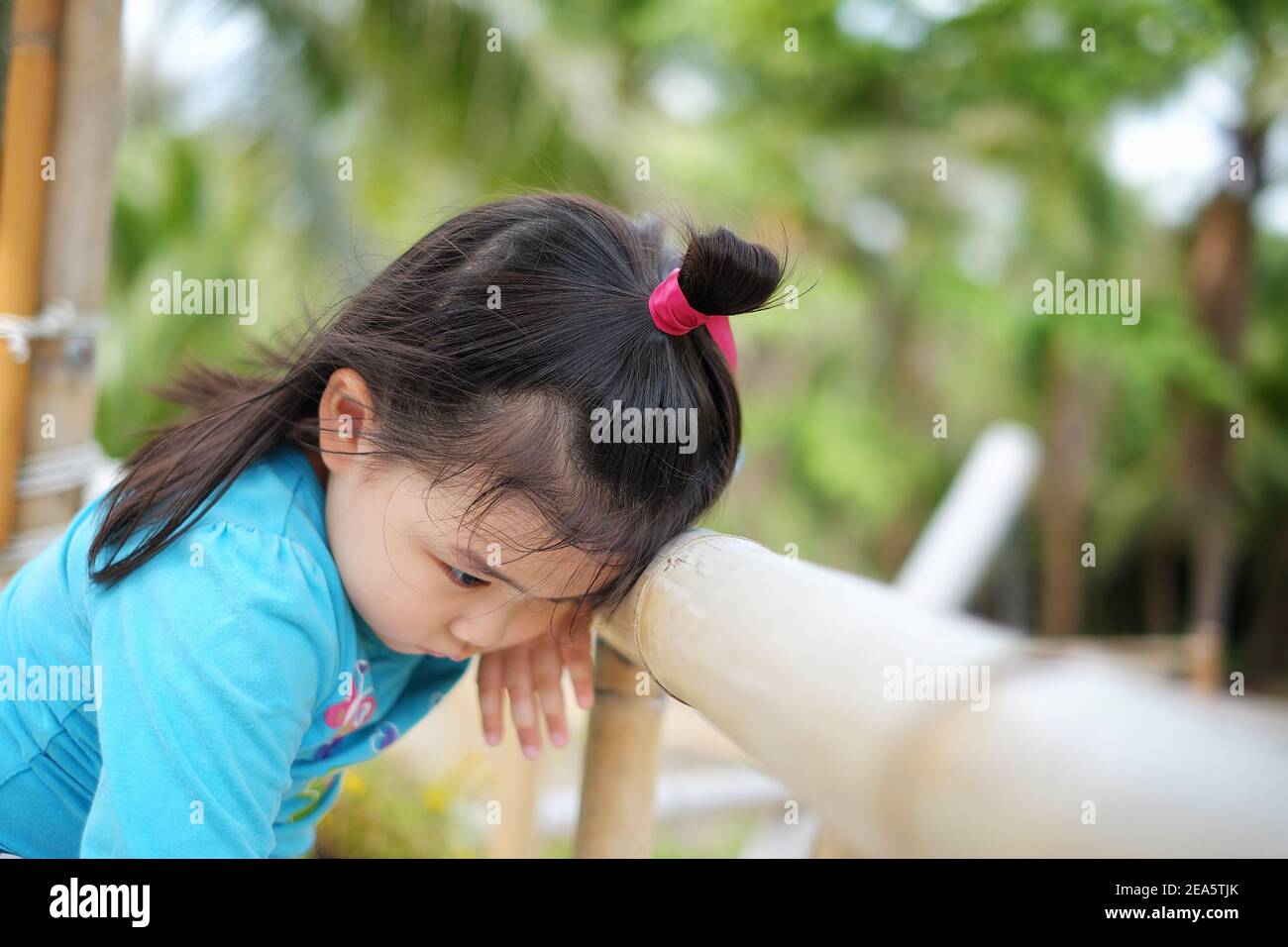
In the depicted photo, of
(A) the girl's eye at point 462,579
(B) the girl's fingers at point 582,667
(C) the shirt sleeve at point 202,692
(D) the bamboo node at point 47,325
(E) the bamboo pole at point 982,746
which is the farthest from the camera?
(D) the bamboo node at point 47,325

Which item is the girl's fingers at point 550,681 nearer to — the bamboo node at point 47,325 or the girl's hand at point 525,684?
the girl's hand at point 525,684

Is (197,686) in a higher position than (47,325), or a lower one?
lower

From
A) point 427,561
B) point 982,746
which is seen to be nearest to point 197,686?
point 427,561

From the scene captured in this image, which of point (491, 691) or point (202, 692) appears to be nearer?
point (202, 692)

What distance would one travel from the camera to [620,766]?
81cm

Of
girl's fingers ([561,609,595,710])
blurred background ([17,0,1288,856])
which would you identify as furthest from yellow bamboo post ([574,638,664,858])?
→ blurred background ([17,0,1288,856])

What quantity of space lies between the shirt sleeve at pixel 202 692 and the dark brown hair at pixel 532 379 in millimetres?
42

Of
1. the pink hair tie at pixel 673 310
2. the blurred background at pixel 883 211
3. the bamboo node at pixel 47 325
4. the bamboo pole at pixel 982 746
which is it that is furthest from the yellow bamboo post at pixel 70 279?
the blurred background at pixel 883 211

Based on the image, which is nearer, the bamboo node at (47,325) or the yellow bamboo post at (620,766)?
the yellow bamboo post at (620,766)

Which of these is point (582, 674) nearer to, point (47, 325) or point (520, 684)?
point (520, 684)

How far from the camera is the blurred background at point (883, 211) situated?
5.19 meters

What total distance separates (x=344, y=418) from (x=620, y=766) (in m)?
0.32

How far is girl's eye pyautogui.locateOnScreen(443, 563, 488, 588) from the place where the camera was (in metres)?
0.74
